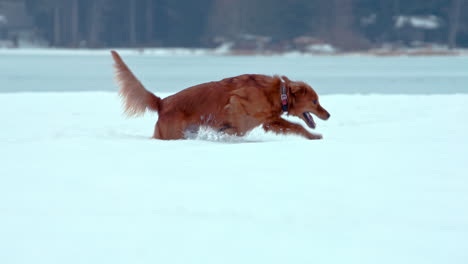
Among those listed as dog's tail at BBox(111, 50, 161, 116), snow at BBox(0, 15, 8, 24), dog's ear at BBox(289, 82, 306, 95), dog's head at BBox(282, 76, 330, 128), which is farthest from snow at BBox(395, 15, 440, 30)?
dog's tail at BBox(111, 50, 161, 116)

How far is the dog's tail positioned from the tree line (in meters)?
37.8

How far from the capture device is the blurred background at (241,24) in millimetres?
42344

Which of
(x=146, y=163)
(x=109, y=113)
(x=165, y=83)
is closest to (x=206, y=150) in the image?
(x=146, y=163)

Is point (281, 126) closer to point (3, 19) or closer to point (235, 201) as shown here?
point (235, 201)

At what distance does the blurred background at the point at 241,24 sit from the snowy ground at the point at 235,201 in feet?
124

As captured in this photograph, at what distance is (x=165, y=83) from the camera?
16.9m

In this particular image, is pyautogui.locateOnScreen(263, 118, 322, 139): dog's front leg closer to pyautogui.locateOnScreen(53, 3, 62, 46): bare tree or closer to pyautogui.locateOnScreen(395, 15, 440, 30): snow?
pyautogui.locateOnScreen(395, 15, 440, 30): snow

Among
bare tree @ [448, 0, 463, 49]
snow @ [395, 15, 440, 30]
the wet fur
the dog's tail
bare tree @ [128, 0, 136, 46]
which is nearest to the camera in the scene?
the wet fur

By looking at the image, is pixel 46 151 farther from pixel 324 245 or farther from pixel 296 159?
pixel 324 245

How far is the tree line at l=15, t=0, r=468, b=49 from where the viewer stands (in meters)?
42.4

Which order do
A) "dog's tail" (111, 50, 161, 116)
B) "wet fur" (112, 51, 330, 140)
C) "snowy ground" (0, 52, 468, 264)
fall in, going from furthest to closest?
1. "dog's tail" (111, 50, 161, 116)
2. "wet fur" (112, 51, 330, 140)
3. "snowy ground" (0, 52, 468, 264)

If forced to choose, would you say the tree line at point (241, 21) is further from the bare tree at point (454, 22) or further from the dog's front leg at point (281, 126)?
the dog's front leg at point (281, 126)

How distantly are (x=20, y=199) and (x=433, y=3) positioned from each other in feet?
138

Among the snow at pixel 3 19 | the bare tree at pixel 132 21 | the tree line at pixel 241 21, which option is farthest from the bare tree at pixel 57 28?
the bare tree at pixel 132 21
